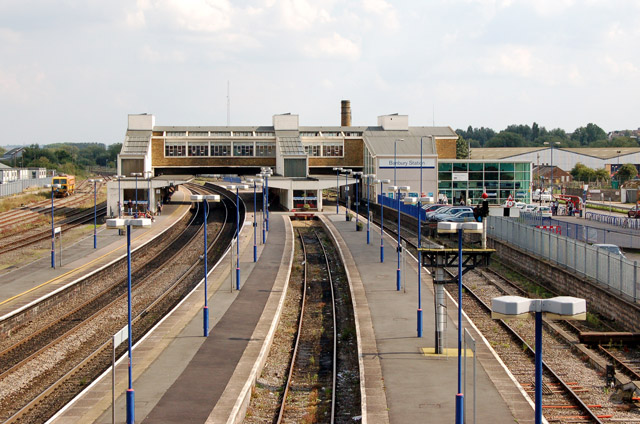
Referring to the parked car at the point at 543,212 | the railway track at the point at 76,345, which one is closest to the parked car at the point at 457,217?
the parked car at the point at 543,212

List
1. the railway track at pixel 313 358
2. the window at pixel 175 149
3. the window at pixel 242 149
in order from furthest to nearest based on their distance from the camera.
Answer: the window at pixel 242 149 → the window at pixel 175 149 → the railway track at pixel 313 358

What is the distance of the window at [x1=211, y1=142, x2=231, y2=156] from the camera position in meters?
84.2

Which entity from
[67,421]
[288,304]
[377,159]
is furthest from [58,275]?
[377,159]

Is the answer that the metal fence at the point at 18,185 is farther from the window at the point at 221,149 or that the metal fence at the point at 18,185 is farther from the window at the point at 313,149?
the window at the point at 313,149

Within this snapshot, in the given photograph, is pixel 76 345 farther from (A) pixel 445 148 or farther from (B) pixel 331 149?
(A) pixel 445 148

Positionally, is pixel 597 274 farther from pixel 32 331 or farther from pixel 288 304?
pixel 32 331

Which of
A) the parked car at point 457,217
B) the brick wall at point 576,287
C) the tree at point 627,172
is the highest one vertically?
the tree at point 627,172

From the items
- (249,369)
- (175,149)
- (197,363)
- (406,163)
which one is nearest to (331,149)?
(406,163)

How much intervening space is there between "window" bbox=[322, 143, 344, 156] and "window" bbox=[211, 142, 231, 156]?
11.6 meters

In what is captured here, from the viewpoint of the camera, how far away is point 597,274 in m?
28.3

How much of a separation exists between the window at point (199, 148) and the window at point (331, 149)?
14.1m

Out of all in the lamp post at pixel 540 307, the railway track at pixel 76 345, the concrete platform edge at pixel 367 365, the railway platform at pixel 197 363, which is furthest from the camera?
the railway track at pixel 76 345

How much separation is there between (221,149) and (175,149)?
17.1 feet

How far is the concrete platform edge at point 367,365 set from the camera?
52.1ft
